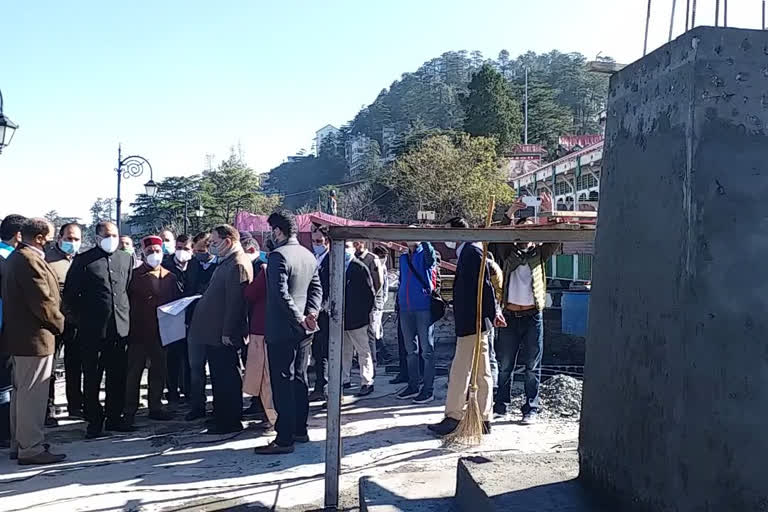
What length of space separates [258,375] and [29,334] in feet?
6.57

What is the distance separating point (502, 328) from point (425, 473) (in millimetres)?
2744

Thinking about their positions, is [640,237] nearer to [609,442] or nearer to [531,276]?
[609,442]

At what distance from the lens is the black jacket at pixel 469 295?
5859 mm

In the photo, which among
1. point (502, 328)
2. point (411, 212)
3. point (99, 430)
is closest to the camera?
point (99, 430)

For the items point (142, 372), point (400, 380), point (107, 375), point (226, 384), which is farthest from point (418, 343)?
point (107, 375)

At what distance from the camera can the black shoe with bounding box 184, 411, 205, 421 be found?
6.70 meters

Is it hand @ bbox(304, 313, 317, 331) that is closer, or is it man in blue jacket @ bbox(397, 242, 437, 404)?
hand @ bbox(304, 313, 317, 331)

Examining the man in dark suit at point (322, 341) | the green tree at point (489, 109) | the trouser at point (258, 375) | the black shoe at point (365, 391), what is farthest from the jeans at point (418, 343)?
the green tree at point (489, 109)

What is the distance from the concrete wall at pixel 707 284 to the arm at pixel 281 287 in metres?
3.33

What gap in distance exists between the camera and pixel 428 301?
24.2 ft

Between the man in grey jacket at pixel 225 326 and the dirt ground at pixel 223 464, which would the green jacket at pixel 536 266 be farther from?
the man in grey jacket at pixel 225 326

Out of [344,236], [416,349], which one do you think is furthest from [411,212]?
[344,236]

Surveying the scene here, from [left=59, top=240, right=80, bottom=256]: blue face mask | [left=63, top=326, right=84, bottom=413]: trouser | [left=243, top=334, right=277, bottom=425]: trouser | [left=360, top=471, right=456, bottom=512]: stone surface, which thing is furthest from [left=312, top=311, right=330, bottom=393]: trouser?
[left=360, top=471, right=456, bottom=512]: stone surface

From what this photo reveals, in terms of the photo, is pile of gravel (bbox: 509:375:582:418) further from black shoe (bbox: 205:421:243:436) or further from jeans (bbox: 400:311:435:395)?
black shoe (bbox: 205:421:243:436)
